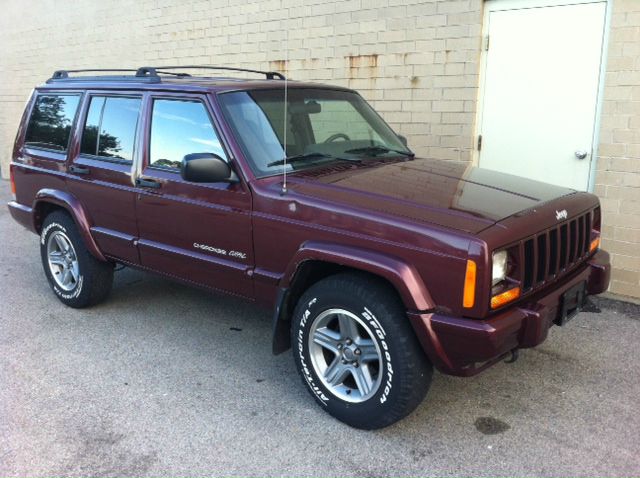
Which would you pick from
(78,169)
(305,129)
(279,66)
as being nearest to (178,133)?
(305,129)

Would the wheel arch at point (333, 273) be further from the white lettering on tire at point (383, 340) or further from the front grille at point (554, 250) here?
the front grille at point (554, 250)

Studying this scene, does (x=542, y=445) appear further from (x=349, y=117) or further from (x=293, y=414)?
(x=349, y=117)

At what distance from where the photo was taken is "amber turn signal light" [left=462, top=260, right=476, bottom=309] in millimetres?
2816

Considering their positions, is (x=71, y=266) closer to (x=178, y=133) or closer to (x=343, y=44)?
(x=178, y=133)

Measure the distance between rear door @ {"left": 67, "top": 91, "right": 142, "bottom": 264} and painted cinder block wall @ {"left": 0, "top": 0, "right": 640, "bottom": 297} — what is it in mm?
3326

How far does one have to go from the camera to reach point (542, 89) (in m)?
5.73

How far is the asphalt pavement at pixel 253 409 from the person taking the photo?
10.0 feet

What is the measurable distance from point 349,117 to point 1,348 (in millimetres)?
3126

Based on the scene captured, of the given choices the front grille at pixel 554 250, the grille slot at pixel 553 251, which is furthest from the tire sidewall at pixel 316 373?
the grille slot at pixel 553 251

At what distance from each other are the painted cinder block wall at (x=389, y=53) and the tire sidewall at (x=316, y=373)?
3.43 m

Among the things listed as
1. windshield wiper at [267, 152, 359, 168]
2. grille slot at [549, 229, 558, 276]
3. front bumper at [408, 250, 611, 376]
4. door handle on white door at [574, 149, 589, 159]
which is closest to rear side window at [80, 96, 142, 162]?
windshield wiper at [267, 152, 359, 168]

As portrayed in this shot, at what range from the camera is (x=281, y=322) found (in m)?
3.60

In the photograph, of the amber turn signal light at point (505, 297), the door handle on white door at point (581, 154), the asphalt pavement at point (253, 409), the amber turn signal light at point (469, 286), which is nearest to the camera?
the amber turn signal light at point (469, 286)

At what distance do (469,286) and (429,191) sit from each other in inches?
31.7
